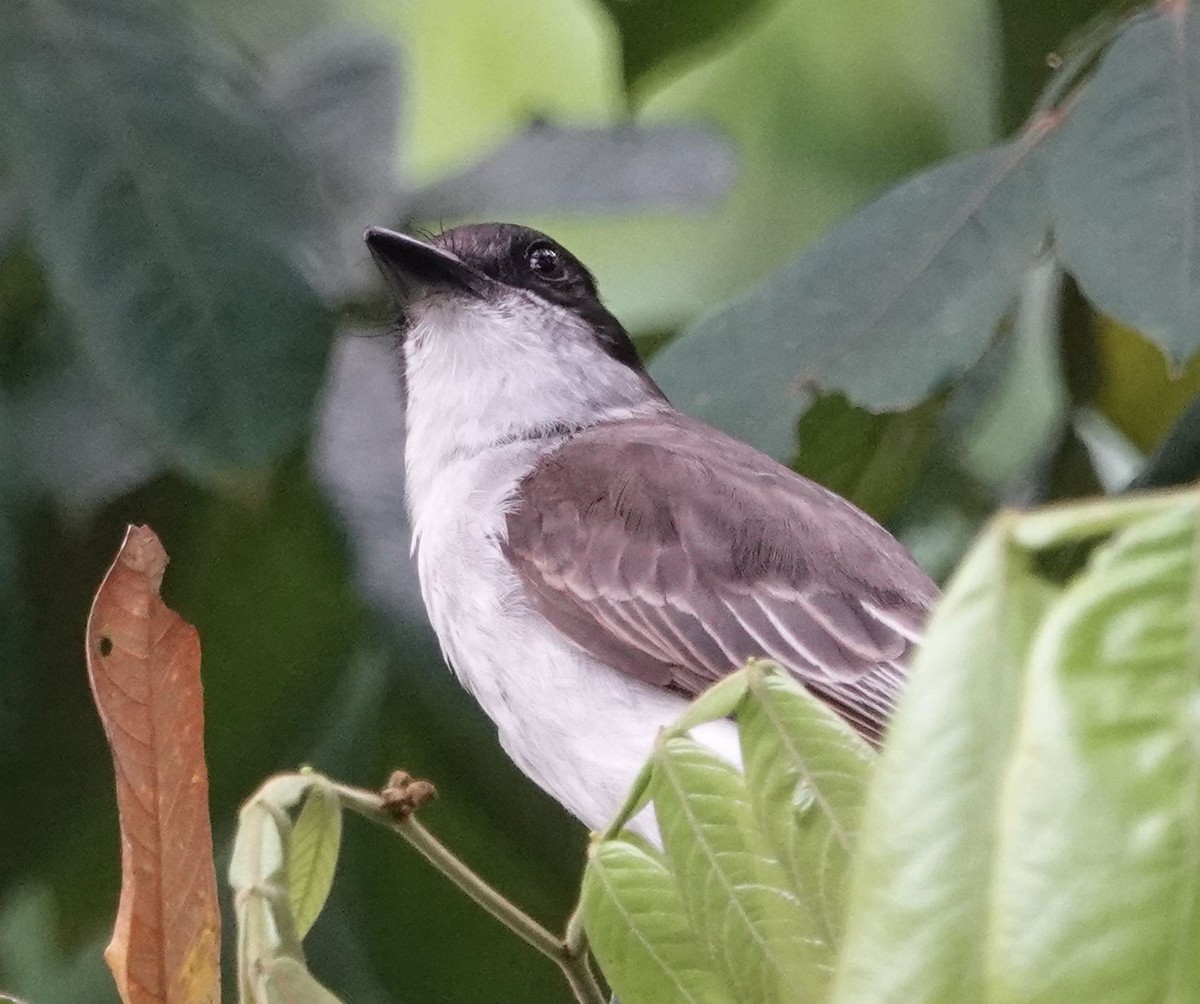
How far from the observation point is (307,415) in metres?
1.47

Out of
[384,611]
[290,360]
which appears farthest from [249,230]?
[384,611]

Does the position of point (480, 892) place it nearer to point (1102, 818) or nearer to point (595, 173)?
point (1102, 818)

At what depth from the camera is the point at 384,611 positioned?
5.37 feet

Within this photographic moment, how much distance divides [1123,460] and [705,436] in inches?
18.5

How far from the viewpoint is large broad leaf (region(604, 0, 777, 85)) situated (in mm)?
1560

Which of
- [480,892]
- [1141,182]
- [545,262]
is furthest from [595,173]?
[480,892]

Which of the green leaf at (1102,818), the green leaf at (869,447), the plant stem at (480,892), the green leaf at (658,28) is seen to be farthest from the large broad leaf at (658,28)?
the green leaf at (1102,818)

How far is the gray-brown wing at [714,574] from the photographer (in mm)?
1541

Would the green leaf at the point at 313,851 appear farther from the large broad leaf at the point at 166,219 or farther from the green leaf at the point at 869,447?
the green leaf at the point at 869,447

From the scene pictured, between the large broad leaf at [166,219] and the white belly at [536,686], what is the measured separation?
10.0 inches

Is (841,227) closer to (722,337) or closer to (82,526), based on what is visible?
(722,337)

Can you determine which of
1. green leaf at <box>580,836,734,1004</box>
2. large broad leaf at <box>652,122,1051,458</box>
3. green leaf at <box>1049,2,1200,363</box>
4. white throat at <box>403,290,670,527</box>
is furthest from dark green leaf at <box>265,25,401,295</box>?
green leaf at <box>580,836,734,1004</box>

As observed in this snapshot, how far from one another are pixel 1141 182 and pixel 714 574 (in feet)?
1.75

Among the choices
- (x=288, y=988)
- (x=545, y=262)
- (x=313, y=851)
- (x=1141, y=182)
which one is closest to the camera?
(x=288, y=988)
